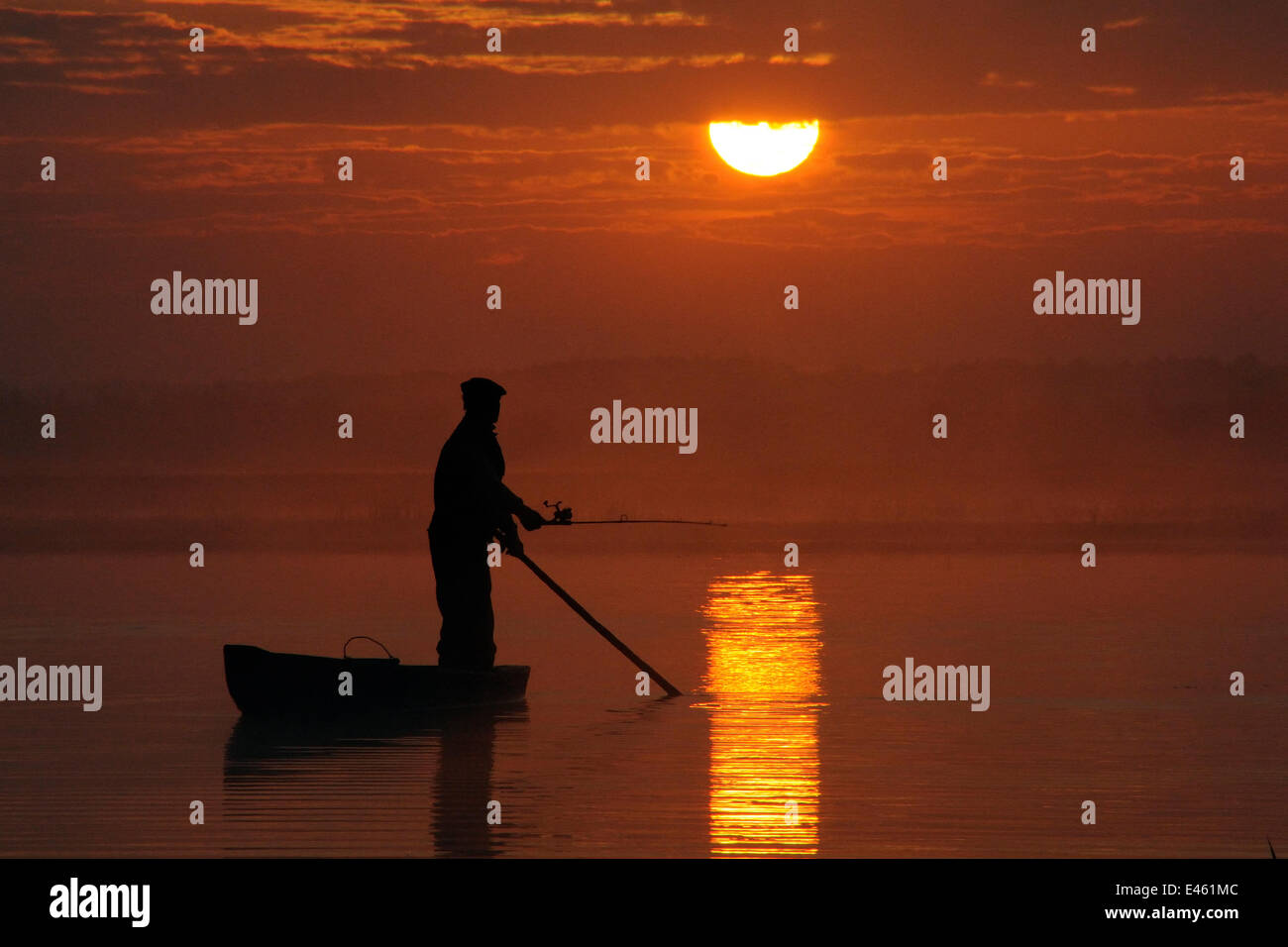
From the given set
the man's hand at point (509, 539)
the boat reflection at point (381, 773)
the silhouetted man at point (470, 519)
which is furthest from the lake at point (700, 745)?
the man's hand at point (509, 539)

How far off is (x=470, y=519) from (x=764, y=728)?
8.74ft

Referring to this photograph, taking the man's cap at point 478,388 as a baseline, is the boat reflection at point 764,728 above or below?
below

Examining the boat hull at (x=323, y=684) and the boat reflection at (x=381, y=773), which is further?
the boat hull at (x=323, y=684)

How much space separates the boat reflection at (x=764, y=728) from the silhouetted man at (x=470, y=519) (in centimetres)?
196

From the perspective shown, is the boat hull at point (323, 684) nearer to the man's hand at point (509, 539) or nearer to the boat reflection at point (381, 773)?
the boat reflection at point (381, 773)

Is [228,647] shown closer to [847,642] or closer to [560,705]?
[560,705]

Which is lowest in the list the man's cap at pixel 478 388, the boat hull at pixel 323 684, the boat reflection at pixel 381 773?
the boat reflection at pixel 381 773

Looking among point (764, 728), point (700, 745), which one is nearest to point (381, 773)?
point (700, 745)

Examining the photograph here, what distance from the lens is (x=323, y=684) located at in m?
13.5

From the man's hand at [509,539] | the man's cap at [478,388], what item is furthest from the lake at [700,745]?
the man's cap at [478,388]

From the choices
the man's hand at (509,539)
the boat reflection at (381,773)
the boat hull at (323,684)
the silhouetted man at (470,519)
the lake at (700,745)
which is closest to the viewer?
the lake at (700,745)

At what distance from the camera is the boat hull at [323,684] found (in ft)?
44.3

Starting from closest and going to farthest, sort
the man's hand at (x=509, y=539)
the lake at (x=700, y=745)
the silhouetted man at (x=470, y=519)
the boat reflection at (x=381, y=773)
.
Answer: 1. the lake at (x=700, y=745)
2. the boat reflection at (x=381, y=773)
3. the silhouetted man at (x=470, y=519)
4. the man's hand at (x=509, y=539)

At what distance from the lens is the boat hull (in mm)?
13492
